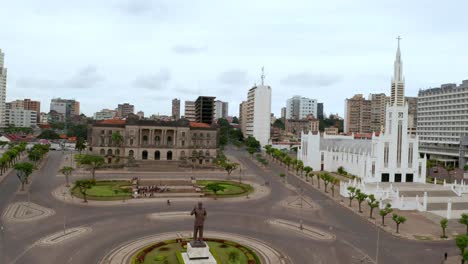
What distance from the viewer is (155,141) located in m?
122

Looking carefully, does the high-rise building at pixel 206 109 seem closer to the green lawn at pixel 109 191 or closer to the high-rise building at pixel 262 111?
the high-rise building at pixel 262 111

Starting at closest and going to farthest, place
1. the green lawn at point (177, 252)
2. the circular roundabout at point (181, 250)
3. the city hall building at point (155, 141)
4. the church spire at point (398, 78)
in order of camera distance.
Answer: the green lawn at point (177, 252)
the circular roundabout at point (181, 250)
the church spire at point (398, 78)
the city hall building at point (155, 141)

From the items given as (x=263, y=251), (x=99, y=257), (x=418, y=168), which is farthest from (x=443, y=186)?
(x=99, y=257)

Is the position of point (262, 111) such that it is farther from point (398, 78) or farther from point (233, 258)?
point (233, 258)

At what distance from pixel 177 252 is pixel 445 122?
13690 centimetres

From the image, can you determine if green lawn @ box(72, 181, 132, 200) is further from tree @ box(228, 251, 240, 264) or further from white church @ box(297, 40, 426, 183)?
white church @ box(297, 40, 426, 183)

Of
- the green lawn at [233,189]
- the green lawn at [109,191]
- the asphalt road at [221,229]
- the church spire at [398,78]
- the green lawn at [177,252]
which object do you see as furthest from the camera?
the church spire at [398,78]

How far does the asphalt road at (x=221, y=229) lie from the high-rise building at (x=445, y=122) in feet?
306

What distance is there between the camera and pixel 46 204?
56.9 metres

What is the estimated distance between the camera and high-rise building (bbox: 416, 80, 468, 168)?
133 metres

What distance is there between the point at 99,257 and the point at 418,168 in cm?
7498

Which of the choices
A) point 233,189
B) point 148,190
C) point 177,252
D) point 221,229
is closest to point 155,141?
point 148,190

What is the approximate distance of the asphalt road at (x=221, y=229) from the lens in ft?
122

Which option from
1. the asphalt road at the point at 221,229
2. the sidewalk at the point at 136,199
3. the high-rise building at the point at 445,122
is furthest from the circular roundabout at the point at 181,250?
the high-rise building at the point at 445,122
